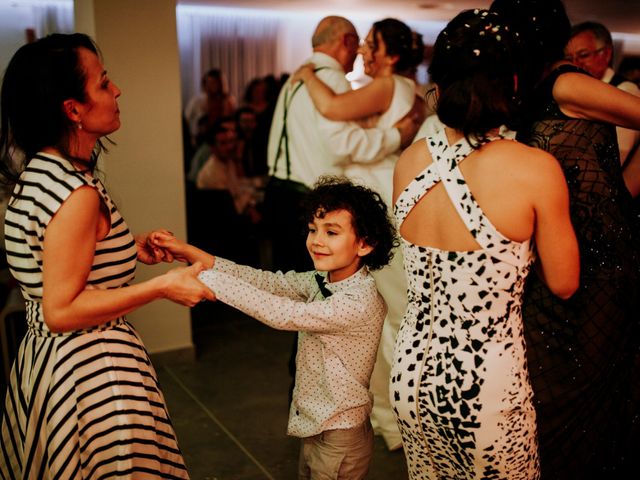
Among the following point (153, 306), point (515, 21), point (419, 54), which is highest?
point (515, 21)

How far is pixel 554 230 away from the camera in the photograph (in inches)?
51.5

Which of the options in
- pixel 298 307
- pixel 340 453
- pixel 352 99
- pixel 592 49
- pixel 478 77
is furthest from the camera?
pixel 592 49

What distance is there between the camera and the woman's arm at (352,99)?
9.41 ft

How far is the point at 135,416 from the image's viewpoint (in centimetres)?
149

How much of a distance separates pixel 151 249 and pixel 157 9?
1.93 meters

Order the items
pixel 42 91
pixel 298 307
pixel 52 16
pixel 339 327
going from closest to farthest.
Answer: pixel 42 91, pixel 298 307, pixel 339 327, pixel 52 16

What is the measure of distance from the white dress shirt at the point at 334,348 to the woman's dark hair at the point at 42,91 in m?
0.53

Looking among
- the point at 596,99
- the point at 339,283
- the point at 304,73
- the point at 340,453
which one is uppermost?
the point at 596,99

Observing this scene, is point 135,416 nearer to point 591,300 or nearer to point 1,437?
point 1,437

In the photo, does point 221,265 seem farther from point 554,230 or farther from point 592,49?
point 592,49

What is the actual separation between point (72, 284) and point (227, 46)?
1147 centimetres

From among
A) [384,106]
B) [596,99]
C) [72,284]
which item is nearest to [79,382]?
[72,284]

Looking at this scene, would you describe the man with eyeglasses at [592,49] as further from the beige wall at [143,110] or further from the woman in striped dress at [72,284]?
the woman in striped dress at [72,284]

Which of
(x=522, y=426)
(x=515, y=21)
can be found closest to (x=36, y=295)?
(x=522, y=426)
